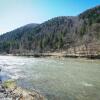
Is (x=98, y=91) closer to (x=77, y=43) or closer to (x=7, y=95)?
(x=7, y=95)

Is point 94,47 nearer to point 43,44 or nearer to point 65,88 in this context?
point 43,44

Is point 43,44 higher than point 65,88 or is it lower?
higher

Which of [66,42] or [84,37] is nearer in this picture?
[84,37]

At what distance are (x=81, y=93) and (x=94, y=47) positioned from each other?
96.0m

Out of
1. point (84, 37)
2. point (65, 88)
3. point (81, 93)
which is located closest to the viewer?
point (81, 93)

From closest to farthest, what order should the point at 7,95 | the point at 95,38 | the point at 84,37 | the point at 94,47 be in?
the point at 7,95 < the point at 94,47 < the point at 95,38 < the point at 84,37

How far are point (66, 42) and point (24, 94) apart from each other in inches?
5327

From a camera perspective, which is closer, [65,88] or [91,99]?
[91,99]

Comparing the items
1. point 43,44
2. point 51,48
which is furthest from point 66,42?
point 43,44

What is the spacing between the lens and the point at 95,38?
135m

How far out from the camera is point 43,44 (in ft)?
574

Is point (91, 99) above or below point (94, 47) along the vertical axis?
below

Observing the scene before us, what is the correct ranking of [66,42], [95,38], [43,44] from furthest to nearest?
[43,44], [66,42], [95,38]

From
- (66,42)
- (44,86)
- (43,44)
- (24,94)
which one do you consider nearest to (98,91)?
(44,86)
